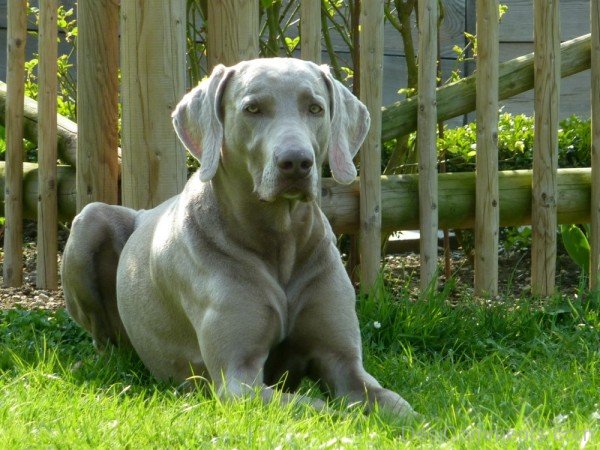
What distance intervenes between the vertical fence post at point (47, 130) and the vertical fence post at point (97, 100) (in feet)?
1.06

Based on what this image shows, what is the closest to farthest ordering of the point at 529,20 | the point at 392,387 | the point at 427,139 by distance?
the point at 392,387, the point at 427,139, the point at 529,20

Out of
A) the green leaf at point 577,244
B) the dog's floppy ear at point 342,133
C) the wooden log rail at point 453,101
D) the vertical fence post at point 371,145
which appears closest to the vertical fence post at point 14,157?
the wooden log rail at point 453,101

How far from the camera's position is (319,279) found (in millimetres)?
4145

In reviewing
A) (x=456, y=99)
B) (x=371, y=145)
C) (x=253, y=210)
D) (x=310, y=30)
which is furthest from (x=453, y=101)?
(x=253, y=210)

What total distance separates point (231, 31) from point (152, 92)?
0.49m

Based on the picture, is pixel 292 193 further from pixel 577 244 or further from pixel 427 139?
pixel 577 244

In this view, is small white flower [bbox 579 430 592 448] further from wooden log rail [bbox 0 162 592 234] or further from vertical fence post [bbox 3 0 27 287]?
vertical fence post [bbox 3 0 27 287]

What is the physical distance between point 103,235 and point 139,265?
0.47 meters

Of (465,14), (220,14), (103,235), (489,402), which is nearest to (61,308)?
(103,235)

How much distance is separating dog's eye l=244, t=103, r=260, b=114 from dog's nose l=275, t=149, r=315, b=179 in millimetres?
269

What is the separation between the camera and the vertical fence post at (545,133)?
5996mm

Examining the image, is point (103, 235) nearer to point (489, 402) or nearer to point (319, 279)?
point (319, 279)

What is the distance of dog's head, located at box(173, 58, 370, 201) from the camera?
373 centimetres

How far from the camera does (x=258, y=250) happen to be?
4.08 m
